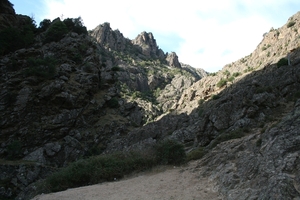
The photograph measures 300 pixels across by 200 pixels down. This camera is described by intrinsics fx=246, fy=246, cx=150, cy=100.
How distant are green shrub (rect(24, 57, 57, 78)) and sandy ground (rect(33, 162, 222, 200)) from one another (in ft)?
82.0

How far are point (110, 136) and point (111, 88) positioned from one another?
452 inches

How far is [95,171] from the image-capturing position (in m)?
18.2

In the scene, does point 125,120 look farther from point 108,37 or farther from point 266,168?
point 108,37

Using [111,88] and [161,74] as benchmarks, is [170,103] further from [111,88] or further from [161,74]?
[111,88]

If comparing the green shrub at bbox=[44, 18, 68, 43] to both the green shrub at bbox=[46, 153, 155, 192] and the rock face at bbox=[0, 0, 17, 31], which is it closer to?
Result: the rock face at bbox=[0, 0, 17, 31]

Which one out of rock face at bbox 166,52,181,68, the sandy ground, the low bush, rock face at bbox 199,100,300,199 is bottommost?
the sandy ground

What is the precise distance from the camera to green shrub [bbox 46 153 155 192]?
18.0 m

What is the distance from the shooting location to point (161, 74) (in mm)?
114000

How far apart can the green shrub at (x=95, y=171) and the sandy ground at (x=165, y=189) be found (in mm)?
2325

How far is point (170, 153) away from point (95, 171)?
5704 mm

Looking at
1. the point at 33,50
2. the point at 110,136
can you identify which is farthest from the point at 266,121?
the point at 33,50

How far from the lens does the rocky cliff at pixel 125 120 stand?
32.7ft

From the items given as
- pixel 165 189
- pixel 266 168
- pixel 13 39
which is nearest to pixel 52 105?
pixel 13 39

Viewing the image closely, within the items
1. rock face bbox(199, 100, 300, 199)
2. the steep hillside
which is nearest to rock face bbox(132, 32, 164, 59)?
the steep hillside
